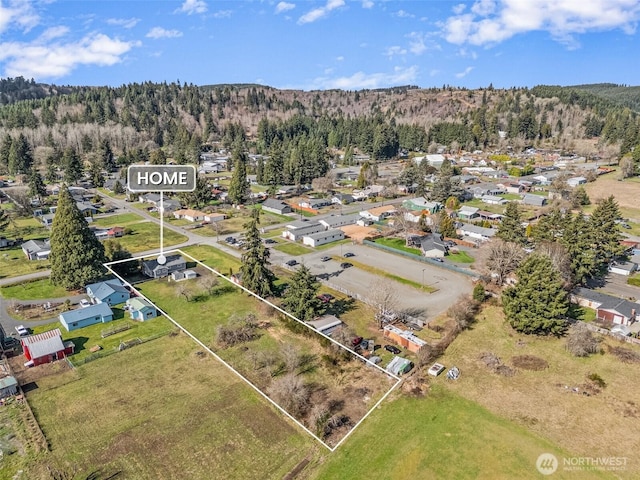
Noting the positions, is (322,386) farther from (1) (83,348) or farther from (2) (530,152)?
(2) (530,152)

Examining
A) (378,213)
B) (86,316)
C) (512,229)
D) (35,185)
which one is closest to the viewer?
(86,316)

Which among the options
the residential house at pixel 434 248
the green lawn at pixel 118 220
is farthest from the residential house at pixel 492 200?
the green lawn at pixel 118 220

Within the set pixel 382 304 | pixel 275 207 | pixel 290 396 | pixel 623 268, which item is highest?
pixel 290 396

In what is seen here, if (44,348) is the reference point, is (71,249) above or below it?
above

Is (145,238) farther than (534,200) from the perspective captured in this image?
No

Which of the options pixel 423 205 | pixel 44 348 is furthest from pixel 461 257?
pixel 44 348

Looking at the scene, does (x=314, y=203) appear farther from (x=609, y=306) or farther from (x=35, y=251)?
(x=609, y=306)

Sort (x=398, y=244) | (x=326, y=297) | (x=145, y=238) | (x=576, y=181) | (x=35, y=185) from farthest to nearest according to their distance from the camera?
(x=576, y=181) < (x=35, y=185) < (x=145, y=238) < (x=398, y=244) < (x=326, y=297)
